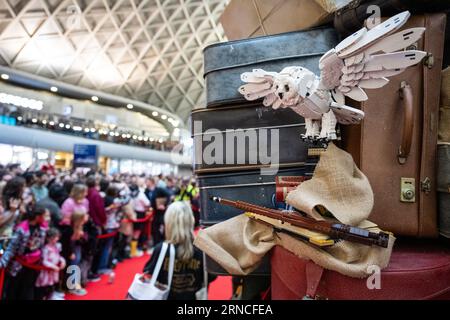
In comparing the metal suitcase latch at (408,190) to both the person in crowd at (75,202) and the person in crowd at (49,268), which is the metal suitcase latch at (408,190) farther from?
the person in crowd at (75,202)

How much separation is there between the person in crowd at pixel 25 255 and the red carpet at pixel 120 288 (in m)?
0.43

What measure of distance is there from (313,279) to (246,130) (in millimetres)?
647

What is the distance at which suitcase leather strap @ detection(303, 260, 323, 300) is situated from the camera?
91 centimetres

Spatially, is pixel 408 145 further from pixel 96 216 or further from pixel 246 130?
pixel 96 216

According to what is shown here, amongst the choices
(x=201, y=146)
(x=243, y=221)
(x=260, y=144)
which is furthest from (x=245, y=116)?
(x=243, y=221)

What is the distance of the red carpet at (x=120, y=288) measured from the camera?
12.5ft

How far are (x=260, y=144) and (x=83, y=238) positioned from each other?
3.72 m

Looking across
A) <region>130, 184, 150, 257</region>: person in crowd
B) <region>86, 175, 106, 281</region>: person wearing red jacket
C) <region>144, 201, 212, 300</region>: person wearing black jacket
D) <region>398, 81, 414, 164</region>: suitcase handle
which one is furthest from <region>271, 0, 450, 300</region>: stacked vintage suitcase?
<region>130, 184, 150, 257</region>: person in crowd

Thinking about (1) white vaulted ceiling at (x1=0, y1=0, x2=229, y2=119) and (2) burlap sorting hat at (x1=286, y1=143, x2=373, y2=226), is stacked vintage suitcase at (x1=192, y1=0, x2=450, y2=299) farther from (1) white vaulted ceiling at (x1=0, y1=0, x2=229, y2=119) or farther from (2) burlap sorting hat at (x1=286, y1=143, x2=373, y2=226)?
(1) white vaulted ceiling at (x1=0, y1=0, x2=229, y2=119)

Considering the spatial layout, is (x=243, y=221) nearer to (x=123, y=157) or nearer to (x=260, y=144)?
(x=260, y=144)

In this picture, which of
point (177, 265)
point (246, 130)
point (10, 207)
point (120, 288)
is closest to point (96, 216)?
point (120, 288)

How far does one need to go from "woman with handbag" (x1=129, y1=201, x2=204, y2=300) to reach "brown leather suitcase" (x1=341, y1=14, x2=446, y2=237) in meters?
1.52

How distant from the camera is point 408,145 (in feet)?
3.38

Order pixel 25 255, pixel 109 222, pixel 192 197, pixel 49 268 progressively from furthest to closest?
pixel 192 197 < pixel 109 222 < pixel 49 268 < pixel 25 255
